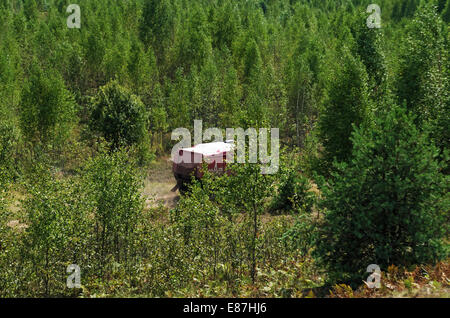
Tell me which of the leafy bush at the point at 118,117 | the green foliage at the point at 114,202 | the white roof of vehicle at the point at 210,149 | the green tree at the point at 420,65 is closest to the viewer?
the green foliage at the point at 114,202

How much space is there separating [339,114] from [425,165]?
11.3 m

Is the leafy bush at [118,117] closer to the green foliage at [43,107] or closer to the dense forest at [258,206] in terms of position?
the dense forest at [258,206]

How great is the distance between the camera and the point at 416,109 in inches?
950

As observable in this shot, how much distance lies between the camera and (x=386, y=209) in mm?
12055

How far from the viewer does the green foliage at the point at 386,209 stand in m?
12.0

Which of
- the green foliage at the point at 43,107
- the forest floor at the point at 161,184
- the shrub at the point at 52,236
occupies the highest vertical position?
the green foliage at the point at 43,107

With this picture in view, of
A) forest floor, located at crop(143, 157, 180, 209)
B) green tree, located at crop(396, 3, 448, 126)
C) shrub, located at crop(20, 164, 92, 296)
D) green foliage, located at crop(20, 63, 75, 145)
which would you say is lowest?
forest floor, located at crop(143, 157, 180, 209)

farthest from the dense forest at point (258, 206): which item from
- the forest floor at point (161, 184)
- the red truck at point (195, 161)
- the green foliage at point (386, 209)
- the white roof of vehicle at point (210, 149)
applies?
the white roof of vehicle at point (210, 149)

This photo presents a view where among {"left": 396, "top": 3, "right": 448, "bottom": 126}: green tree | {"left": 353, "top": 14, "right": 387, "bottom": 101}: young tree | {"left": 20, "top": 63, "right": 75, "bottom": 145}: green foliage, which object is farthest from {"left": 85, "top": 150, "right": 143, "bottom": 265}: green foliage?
{"left": 20, "top": 63, "right": 75, "bottom": 145}: green foliage

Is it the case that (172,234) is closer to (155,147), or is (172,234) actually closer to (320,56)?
(155,147)

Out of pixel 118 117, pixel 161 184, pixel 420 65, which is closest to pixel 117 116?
pixel 118 117

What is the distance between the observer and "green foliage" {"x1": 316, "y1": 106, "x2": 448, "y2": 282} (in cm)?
1198

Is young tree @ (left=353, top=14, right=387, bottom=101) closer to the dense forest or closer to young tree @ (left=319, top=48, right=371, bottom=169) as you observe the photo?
the dense forest

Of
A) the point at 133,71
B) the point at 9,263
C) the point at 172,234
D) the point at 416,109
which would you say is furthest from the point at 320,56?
the point at 9,263
